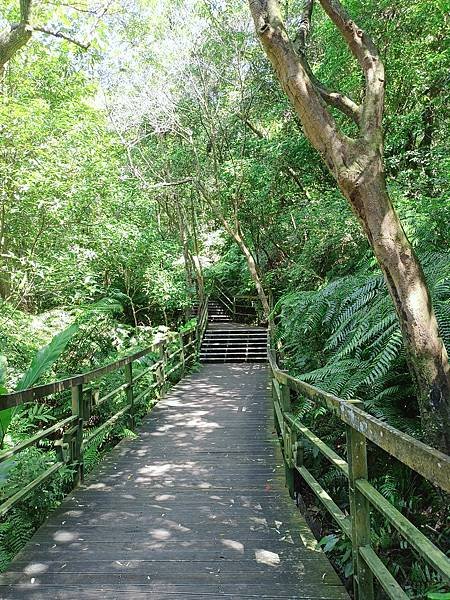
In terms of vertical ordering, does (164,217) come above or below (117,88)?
below

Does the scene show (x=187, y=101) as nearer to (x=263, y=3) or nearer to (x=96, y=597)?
(x=263, y=3)

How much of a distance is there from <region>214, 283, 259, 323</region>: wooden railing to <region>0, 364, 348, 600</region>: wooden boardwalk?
50.5ft

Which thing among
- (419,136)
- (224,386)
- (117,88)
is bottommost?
(224,386)

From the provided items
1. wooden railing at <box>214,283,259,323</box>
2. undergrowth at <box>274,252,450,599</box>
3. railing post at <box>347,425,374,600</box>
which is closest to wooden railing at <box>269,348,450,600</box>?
railing post at <box>347,425,374,600</box>

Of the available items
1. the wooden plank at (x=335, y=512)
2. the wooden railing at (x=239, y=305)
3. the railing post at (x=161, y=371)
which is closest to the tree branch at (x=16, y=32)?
the railing post at (x=161, y=371)

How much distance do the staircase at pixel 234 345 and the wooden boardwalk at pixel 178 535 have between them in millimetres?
9739

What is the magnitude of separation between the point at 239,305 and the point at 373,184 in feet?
62.4

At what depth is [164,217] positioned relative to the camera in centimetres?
2459

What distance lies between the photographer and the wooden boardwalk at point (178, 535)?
2.67m

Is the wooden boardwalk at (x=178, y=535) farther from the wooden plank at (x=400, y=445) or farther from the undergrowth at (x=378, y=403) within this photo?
the wooden plank at (x=400, y=445)

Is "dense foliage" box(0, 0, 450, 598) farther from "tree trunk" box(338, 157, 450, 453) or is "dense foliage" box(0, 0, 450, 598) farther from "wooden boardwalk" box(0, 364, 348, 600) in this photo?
"tree trunk" box(338, 157, 450, 453)

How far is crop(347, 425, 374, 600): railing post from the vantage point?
2.27m

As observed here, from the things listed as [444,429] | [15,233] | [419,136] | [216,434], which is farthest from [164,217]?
[444,429]

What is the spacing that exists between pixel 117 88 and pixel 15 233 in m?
8.63
